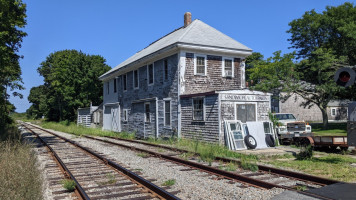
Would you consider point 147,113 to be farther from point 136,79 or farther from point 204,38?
point 204,38

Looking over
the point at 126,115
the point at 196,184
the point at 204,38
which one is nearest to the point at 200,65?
the point at 204,38

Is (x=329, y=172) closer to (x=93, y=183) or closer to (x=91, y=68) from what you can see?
(x=93, y=183)

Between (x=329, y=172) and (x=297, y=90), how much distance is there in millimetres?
25746

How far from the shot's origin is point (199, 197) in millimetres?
6266

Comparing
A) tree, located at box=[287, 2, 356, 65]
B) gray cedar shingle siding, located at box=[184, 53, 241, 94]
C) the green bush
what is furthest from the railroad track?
tree, located at box=[287, 2, 356, 65]

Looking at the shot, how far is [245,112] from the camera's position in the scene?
15.9 meters

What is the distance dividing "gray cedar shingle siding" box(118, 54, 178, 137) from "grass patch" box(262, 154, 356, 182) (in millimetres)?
8656

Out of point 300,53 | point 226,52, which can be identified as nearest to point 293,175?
point 226,52

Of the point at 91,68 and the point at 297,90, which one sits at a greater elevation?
the point at 91,68

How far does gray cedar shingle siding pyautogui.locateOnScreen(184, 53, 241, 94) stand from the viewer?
18.6 m

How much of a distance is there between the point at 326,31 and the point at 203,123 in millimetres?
33216

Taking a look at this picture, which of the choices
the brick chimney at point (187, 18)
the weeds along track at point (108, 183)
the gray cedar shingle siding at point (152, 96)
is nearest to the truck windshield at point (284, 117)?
the gray cedar shingle siding at point (152, 96)

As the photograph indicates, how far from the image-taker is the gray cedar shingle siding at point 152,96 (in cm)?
1877

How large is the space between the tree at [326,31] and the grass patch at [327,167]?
92.2 feet
